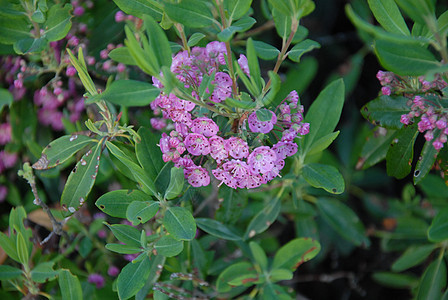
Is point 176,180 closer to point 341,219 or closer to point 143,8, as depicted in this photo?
point 143,8

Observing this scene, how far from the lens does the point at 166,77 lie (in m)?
0.88

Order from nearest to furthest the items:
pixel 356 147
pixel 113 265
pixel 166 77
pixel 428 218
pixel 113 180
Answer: pixel 166 77 < pixel 113 265 < pixel 113 180 < pixel 428 218 < pixel 356 147

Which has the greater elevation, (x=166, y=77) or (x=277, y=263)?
(x=166, y=77)

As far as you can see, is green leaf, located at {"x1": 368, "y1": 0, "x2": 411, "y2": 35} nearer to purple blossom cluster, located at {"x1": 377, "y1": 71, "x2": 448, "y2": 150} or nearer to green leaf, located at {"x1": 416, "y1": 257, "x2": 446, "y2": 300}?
purple blossom cluster, located at {"x1": 377, "y1": 71, "x2": 448, "y2": 150}

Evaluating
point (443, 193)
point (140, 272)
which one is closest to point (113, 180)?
point (140, 272)

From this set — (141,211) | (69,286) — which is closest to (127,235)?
(141,211)

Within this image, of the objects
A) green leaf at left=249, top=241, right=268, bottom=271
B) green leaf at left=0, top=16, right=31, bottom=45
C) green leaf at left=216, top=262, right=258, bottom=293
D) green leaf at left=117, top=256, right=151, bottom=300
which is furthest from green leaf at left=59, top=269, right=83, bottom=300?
green leaf at left=0, top=16, right=31, bottom=45

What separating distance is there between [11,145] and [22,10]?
601 millimetres

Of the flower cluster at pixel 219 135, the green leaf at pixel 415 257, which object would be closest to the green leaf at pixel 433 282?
the green leaf at pixel 415 257

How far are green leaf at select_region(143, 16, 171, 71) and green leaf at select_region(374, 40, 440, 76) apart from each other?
1.62 ft

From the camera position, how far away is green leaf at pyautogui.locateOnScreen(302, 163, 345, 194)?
120cm

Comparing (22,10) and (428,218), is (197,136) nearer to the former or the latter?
(22,10)

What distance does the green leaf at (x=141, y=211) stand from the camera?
1.09 m

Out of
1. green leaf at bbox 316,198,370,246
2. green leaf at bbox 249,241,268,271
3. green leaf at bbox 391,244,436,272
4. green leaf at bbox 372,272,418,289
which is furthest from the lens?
green leaf at bbox 372,272,418,289
